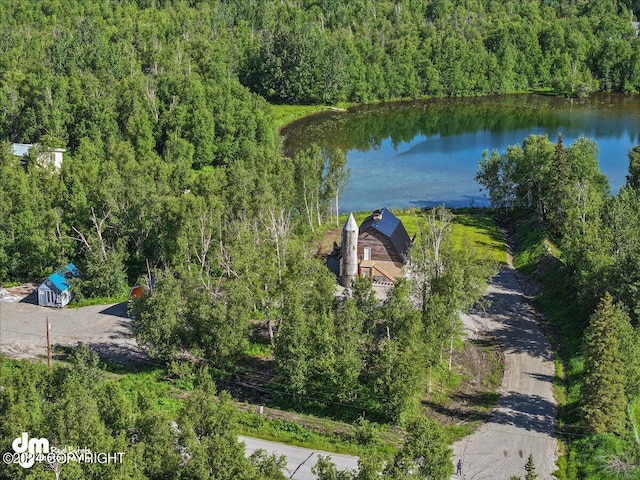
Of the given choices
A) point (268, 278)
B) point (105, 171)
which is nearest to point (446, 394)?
point (268, 278)

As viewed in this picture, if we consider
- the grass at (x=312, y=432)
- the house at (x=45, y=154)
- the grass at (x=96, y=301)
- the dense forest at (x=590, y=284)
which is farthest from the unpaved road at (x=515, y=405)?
the house at (x=45, y=154)

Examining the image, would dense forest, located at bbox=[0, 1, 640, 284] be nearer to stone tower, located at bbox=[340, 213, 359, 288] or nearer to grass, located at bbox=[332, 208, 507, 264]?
stone tower, located at bbox=[340, 213, 359, 288]

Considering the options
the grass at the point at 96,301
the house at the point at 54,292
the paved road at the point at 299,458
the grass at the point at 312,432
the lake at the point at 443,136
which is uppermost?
the lake at the point at 443,136

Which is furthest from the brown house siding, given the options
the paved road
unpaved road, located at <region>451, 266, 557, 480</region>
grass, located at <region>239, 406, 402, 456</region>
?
the paved road

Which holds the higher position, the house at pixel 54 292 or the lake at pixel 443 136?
the lake at pixel 443 136

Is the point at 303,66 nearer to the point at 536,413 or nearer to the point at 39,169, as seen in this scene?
the point at 39,169

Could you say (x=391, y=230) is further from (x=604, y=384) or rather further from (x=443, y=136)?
(x=443, y=136)

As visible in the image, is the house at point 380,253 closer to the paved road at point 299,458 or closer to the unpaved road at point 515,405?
the unpaved road at point 515,405
